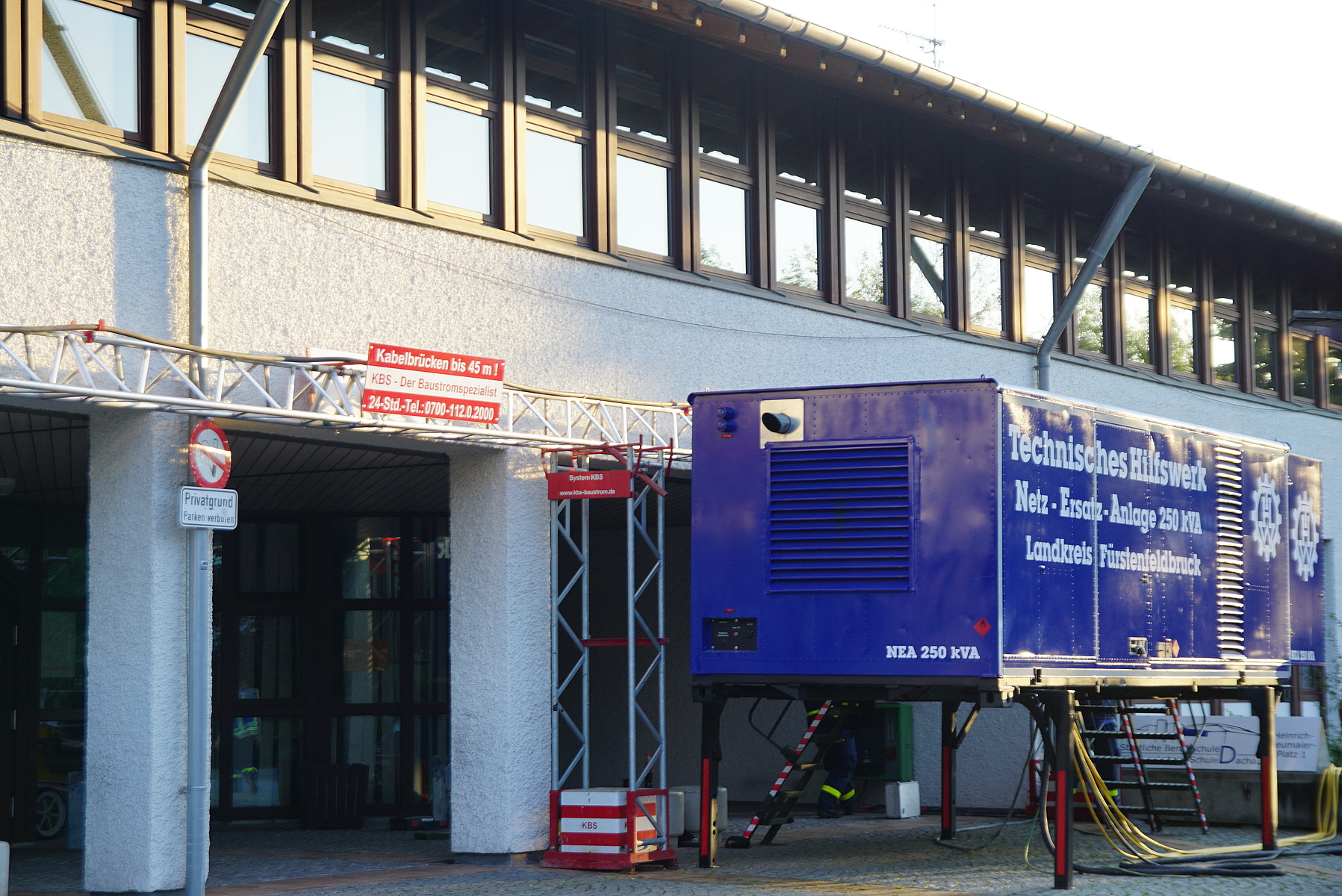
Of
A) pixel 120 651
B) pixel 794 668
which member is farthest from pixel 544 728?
pixel 120 651

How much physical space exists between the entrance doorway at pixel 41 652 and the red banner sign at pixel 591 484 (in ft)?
15.4

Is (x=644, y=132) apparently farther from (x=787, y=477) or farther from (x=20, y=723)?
(x=20, y=723)

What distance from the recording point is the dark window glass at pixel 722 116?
15273 millimetres

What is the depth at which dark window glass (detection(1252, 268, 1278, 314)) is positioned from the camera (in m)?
23.2

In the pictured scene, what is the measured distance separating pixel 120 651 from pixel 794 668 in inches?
175

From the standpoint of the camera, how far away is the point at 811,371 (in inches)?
619

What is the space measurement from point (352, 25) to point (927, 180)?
7.51 meters

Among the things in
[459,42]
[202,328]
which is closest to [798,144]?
[459,42]

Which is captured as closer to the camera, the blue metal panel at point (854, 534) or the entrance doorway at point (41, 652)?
the blue metal panel at point (854, 534)

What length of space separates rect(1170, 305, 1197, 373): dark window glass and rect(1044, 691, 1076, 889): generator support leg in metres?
11.4

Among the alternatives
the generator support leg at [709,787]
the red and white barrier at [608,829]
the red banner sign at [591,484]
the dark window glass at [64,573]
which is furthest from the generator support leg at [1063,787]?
the dark window glass at [64,573]

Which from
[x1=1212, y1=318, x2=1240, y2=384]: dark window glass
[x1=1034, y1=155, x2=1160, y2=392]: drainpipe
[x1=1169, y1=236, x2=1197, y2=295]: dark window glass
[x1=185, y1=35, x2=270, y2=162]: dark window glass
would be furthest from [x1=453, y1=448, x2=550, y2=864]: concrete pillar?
[x1=1212, y1=318, x2=1240, y2=384]: dark window glass

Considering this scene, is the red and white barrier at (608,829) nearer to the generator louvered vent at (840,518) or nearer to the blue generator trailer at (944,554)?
the blue generator trailer at (944,554)

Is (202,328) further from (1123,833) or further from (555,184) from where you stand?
(1123,833)
